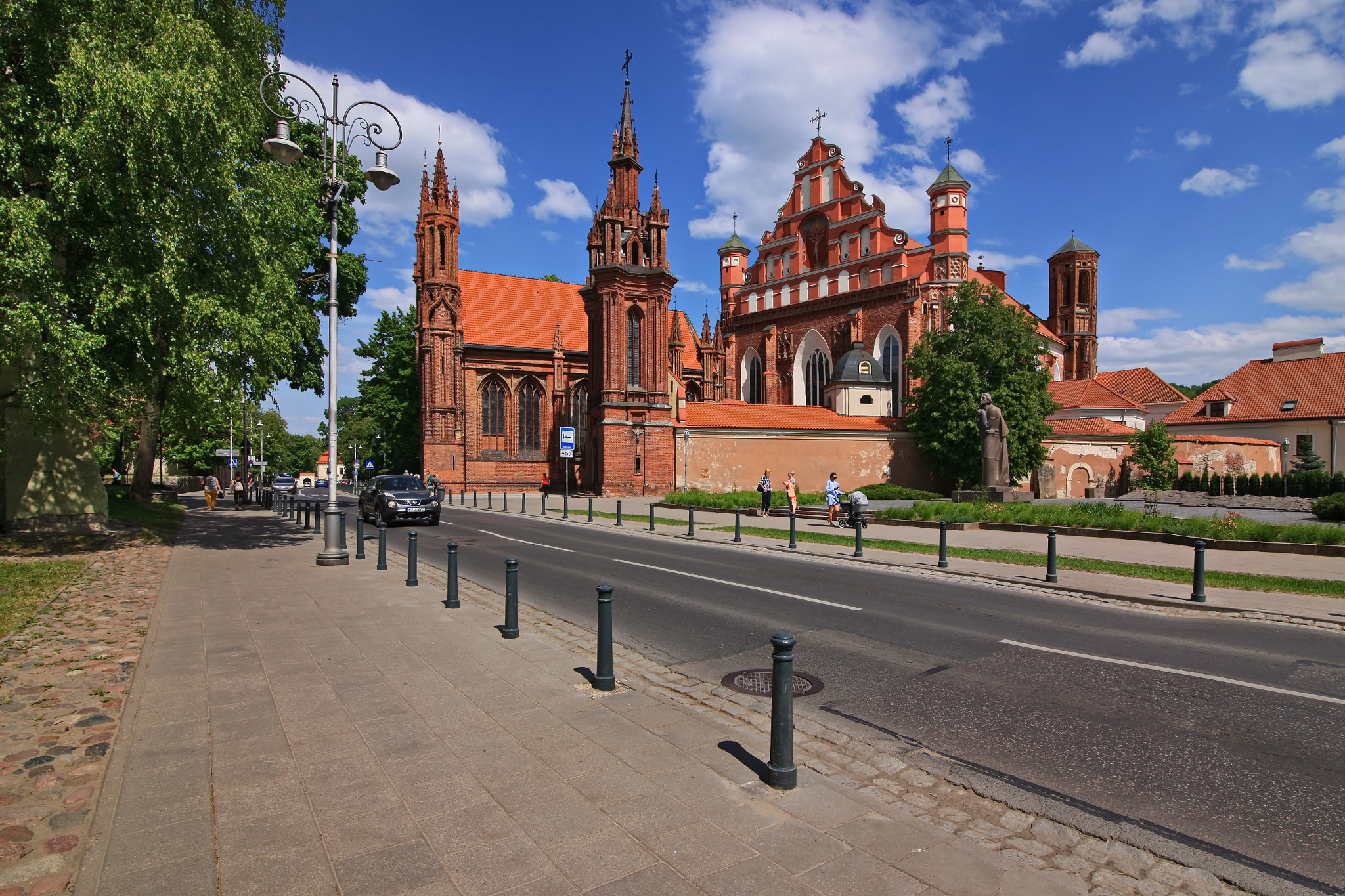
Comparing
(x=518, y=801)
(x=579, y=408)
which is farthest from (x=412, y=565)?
(x=579, y=408)

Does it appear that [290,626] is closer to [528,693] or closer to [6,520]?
[528,693]

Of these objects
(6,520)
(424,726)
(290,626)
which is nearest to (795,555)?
(290,626)

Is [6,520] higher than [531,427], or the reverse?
[531,427]

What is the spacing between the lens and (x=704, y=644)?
7215 millimetres

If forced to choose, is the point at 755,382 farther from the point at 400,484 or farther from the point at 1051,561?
the point at 1051,561

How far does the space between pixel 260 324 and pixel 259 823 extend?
41.1 ft

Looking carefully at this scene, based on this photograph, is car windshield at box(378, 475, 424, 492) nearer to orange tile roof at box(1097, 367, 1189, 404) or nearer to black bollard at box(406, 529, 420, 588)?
black bollard at box(406, 529, 420, 588)

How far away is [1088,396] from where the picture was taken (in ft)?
178

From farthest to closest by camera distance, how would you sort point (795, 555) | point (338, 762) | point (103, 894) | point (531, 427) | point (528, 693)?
point (531, 427) < point (795, 555) < point (528, 693) < point (338, 762) < point (103, 894)

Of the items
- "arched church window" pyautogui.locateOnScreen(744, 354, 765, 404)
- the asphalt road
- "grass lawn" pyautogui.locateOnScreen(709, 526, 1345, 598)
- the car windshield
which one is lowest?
"grass lawn" pyautogui.locateOnScreen(709, 526, 1345, 598)

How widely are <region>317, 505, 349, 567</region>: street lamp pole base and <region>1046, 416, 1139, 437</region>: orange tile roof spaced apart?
134 feet

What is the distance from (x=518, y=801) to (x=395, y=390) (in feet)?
180

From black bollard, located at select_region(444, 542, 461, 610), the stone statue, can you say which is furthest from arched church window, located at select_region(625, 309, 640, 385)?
black bollard, located at select_region(444, 542, 461, 610)

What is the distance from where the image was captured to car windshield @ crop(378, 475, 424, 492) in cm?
2184
